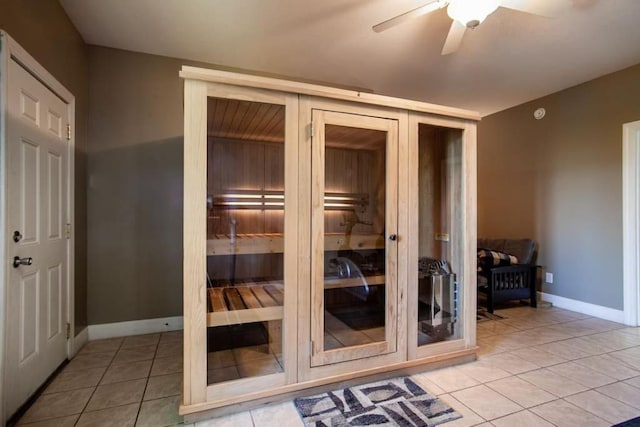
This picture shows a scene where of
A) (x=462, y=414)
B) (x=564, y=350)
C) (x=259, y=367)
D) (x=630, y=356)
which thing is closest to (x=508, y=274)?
(x=564, y=350)

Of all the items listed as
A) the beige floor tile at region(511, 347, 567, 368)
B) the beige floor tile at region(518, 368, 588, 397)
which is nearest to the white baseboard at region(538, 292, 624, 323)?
the beige floor tile at region(511, 347, 567, 368)

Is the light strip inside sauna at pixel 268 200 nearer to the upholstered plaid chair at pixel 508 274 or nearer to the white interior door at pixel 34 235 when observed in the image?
the white interior door at pixel 34 235

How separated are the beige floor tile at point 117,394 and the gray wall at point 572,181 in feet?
14.4

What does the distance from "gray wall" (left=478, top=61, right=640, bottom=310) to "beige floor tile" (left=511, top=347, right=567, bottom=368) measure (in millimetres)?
1443

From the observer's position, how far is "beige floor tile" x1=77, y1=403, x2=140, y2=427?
64.9 inches

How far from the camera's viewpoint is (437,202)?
237 cm

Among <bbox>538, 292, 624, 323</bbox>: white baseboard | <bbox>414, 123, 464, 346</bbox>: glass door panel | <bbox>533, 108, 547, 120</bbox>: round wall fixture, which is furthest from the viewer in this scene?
<bbox>533, 108, 547, 120</bbox>: round wall fixture

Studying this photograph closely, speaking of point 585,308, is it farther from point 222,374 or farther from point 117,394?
point 117,394

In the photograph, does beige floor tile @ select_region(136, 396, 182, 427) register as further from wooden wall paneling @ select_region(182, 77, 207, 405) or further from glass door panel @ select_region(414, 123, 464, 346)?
glass door panel @ select_region(414, 123, 464, 346)

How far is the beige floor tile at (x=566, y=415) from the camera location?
1.65 metres

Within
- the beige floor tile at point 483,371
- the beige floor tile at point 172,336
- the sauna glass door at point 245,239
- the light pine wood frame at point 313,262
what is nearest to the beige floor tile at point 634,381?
the beige floor tile at point 483,371

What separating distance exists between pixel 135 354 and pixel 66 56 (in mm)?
2310

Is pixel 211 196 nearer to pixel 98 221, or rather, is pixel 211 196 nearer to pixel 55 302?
pixel 55 302

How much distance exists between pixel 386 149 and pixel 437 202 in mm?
619
